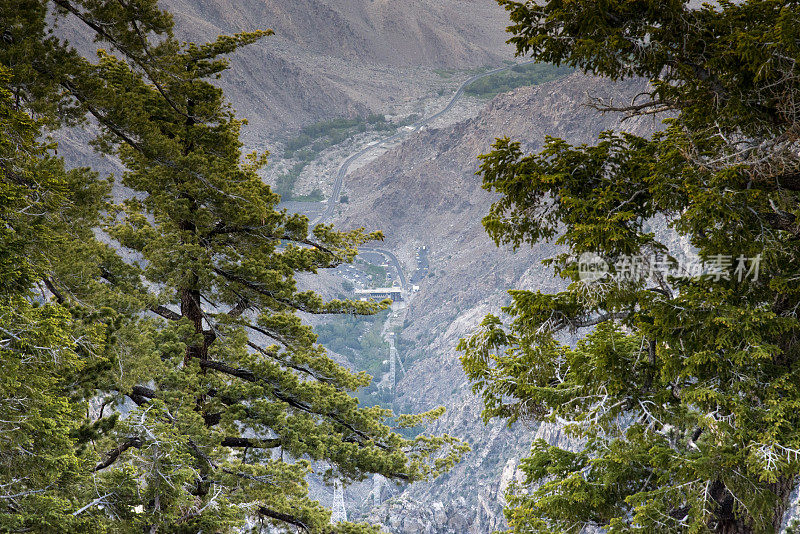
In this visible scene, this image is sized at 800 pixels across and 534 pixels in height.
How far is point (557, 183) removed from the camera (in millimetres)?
5777

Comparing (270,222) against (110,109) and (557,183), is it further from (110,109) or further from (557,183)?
(557,183)

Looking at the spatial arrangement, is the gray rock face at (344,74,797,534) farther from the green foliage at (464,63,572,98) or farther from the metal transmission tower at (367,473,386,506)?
the green foliage at (464,63,572,98)

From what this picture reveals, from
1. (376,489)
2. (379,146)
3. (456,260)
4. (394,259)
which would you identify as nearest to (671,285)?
(376,489)

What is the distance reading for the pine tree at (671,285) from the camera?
4738 millimetres

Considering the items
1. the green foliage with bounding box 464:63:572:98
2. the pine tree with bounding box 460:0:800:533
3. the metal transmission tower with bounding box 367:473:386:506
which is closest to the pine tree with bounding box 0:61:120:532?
the pine tree with bounding box 460:0:800:533

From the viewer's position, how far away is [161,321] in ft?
28.8

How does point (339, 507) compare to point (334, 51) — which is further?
point (334, 51)

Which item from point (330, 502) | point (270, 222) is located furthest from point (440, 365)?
point (270, 222)

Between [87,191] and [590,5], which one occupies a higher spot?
[87,191]

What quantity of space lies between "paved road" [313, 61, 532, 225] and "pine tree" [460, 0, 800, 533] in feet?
365

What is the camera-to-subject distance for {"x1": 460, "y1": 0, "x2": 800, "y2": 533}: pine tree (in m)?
4.74

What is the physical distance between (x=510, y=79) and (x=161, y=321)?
16511cm

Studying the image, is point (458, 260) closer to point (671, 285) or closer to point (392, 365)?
point (392, 365)

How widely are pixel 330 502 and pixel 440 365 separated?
26.1 m
